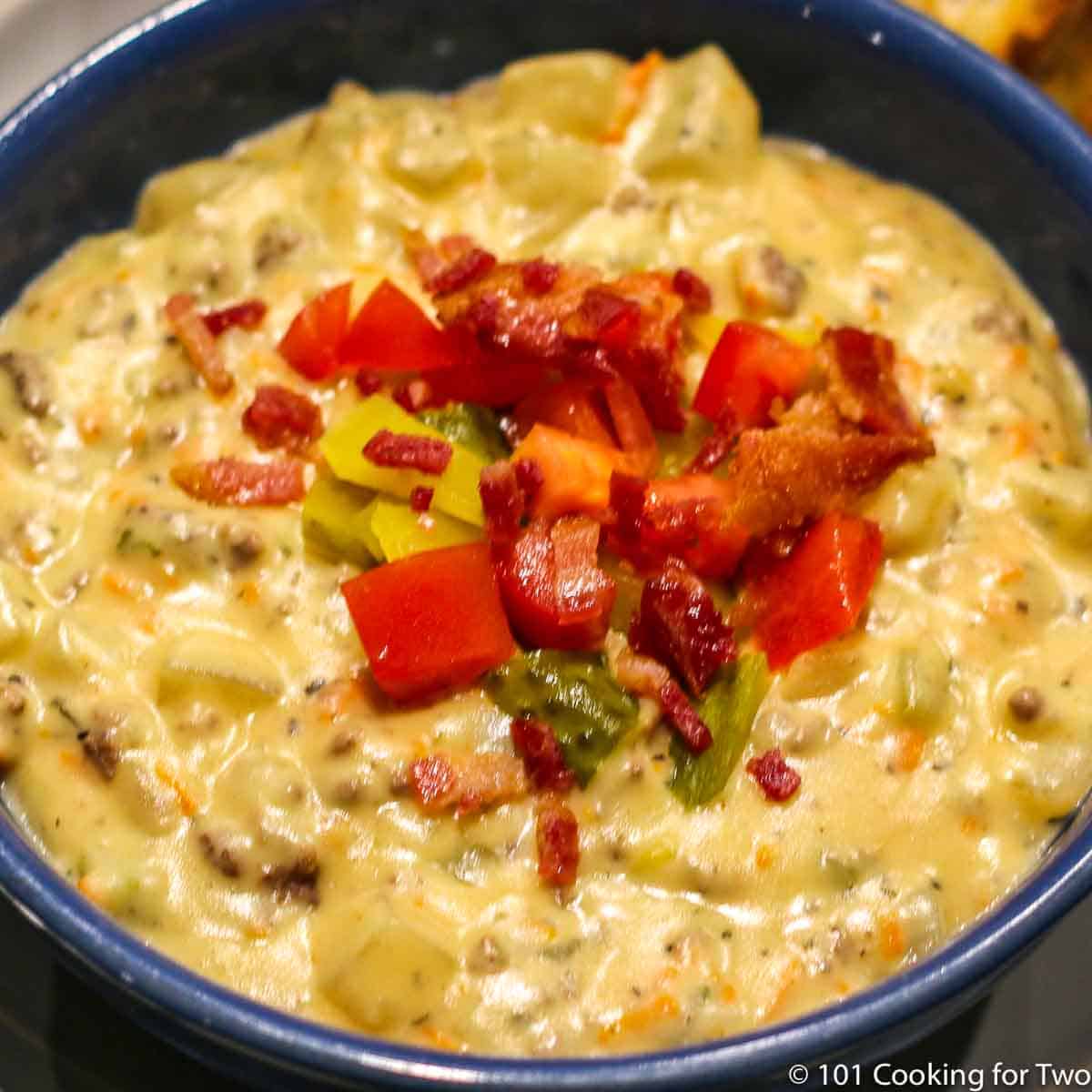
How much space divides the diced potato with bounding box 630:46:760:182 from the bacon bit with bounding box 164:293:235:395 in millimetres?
1131

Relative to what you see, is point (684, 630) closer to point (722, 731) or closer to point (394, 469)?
point (722, 731)

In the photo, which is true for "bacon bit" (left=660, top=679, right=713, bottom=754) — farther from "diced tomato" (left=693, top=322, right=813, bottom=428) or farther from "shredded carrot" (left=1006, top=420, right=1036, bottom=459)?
"shredded carrot" (left=1006, top=420, right=1036, bottom=459)

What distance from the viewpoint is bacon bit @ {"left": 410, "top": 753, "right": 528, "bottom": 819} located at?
2520 millimetres

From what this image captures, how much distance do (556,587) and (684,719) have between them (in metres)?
0.34

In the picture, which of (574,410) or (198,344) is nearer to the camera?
(574,410)

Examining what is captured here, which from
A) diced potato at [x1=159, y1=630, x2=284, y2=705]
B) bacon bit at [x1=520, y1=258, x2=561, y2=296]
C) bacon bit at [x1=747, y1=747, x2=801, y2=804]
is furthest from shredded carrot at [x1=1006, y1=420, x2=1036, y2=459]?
diced potato at [x1=159, y1=630, x2=284, y2=705]

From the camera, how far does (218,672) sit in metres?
2.62

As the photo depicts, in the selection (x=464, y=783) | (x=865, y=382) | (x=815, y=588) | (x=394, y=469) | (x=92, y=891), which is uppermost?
(x=865, y=382)

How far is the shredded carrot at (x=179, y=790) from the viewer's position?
254 centimetres

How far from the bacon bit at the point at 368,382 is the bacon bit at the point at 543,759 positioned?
2.77ft

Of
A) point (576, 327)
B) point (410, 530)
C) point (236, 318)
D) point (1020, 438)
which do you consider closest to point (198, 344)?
point (236, 318)

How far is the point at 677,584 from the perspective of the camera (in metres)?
2.64

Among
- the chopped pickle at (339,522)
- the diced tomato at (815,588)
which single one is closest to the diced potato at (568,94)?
the chopped pickle at (339,522)

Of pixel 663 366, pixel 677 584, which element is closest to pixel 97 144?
pixel 663 366
